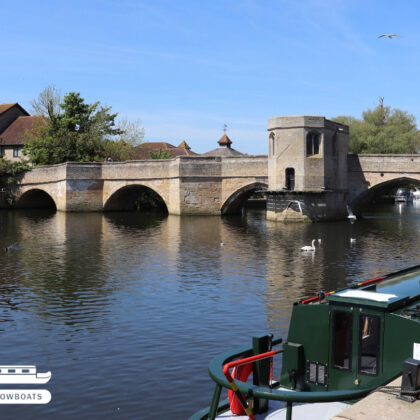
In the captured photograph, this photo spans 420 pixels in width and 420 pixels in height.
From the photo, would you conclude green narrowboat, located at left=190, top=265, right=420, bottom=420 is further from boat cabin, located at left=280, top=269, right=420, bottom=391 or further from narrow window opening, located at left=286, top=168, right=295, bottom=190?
narrow window opening, located at left=286, top=168, right=295, bottom=190

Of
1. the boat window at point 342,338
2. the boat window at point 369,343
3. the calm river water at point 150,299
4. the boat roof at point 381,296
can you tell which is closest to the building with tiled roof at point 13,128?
the calm river water at point 150,299

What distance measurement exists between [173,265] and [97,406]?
15.5m

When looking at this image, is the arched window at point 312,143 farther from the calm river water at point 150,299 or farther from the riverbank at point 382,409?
the riverbank at point 382,409

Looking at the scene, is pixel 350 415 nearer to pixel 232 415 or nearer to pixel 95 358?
pixel 232 415

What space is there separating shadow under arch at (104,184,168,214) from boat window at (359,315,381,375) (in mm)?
51274

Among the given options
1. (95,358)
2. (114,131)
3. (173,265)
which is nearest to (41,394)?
(95,358)

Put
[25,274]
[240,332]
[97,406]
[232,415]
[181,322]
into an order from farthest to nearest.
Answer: [25,274] → [181,322] → [240,332] → [97,406] → [232,415]

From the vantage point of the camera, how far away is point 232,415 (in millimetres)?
8359

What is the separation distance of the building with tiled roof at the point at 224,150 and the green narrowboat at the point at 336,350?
62278 millimetres

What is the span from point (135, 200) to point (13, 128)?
26.7 m

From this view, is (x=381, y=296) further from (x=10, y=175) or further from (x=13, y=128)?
(x=13, y=128)

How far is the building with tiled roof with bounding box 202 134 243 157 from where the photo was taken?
2825 inches

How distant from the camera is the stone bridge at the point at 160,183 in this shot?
52531 millimetres

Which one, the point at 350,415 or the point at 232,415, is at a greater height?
the point at 350,415
